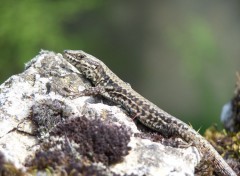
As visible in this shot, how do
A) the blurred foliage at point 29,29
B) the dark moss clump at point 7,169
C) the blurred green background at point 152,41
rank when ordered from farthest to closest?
the blurred green background at point 152,41 < the blurred foliage at point 29,29 < the dark moss clump at point 7,169

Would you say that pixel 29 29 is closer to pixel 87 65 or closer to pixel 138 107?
pixel 87 65

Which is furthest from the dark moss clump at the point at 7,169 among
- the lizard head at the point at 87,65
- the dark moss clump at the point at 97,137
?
the lizard head at the point at 87,65

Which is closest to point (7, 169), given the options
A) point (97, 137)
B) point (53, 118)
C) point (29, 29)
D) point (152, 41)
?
point (97, 137)

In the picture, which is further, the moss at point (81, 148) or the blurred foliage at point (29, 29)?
the blurred foliage at point (29, 29)

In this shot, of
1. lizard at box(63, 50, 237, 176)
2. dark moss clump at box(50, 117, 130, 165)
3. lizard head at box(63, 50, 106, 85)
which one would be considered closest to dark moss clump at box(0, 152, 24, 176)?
dark moss clump at box(50, 117, 130, 165)

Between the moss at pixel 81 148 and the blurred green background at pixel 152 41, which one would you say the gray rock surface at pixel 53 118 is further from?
the blurred green background at pixel 152 41

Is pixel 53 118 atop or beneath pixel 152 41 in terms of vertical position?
beneath

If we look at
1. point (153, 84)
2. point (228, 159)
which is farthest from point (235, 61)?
Result: point (228, 159)
